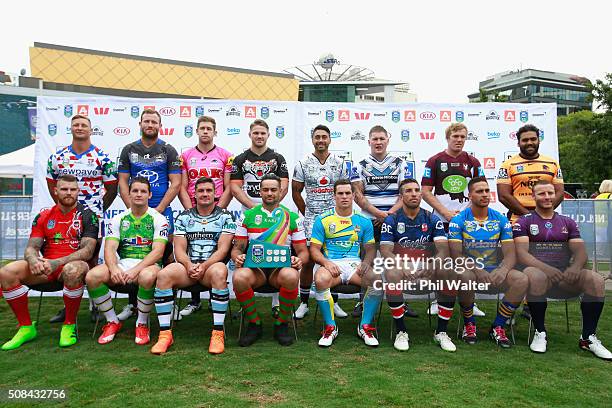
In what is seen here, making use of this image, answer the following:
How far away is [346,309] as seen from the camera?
5.11m

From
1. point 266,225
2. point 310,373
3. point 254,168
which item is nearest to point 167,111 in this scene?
point 254,168

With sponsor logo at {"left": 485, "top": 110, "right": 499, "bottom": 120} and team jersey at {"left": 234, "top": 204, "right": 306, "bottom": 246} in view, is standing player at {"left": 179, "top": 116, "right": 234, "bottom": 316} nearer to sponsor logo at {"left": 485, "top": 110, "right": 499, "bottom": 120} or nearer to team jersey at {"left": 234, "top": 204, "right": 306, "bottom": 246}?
team jersey at {"left": 234, "top": 204, "right": 306, "bottom": 246}

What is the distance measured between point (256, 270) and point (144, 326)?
3.50 feet

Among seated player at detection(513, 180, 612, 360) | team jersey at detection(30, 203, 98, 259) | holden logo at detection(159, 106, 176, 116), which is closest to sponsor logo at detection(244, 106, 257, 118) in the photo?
holden logo at detection(159, 106, 176, 116)

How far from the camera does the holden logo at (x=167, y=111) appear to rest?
6.03m

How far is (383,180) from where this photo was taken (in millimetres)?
4617

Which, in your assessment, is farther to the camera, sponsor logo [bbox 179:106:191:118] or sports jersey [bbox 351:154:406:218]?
sponsor logo [bbox 179:106:191:118]

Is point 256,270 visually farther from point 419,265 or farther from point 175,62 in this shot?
point 175,62

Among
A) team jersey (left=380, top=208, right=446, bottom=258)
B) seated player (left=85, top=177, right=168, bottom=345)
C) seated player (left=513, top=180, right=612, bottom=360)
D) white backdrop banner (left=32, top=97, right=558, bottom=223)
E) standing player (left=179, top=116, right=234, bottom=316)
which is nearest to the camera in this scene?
seated player (left=513, top=180, right=612, bottom=360)

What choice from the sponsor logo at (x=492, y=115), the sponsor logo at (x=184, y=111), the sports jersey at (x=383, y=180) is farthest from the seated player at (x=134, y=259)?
the sponsor logo at (x=492, y=115)

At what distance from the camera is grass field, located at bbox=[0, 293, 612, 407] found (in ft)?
8.73

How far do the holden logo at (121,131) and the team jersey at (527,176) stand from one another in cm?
468

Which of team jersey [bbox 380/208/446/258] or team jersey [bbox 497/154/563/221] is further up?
team jersey [bbox 497/154/563/221]

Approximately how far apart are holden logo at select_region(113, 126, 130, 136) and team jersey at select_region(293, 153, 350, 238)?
2.78 m
